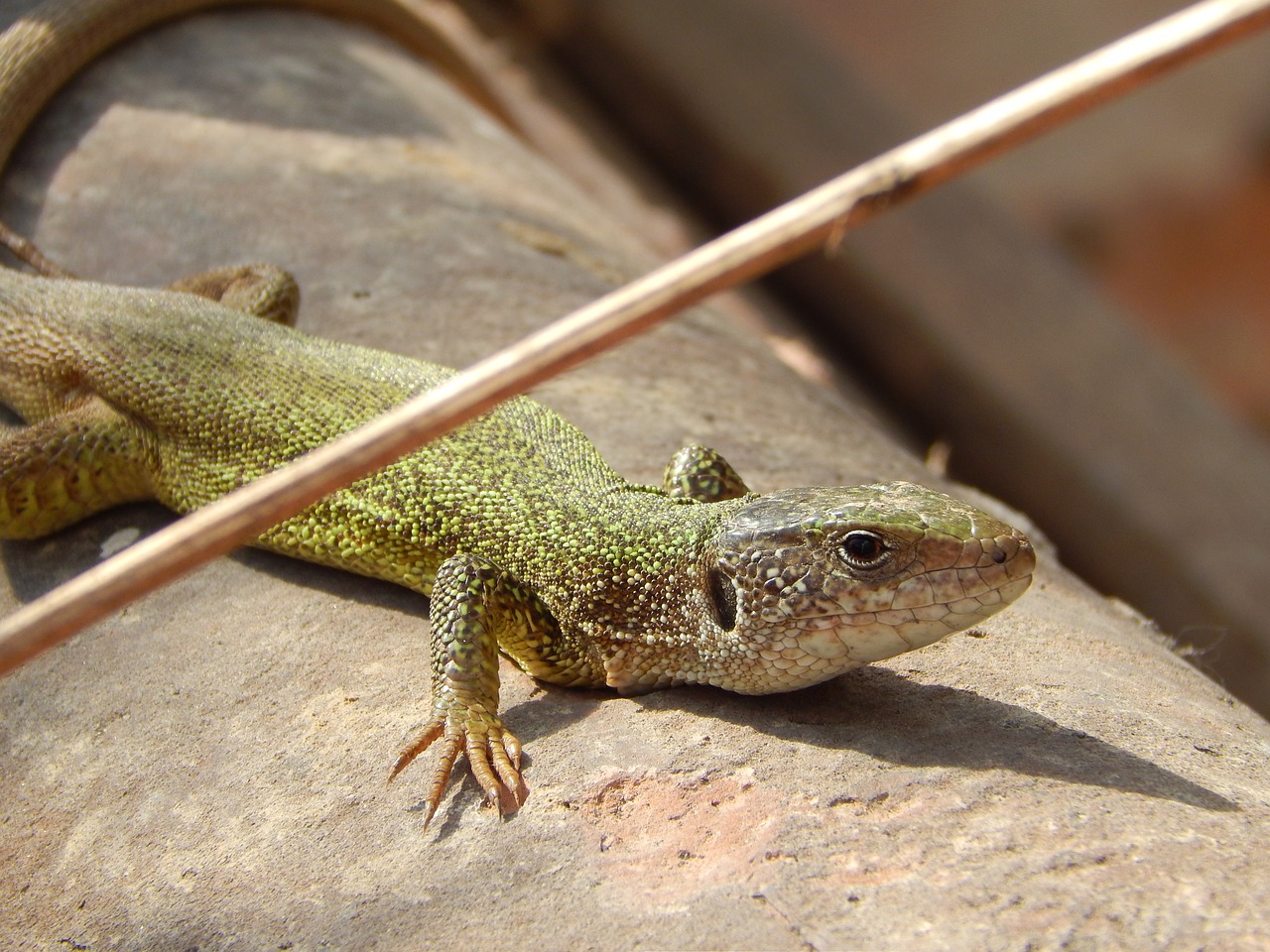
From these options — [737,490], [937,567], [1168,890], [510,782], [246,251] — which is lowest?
[1168,890]

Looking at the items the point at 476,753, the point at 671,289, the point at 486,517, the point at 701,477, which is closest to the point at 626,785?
the point at 476,753

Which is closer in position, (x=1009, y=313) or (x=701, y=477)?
(x=701, y=477)

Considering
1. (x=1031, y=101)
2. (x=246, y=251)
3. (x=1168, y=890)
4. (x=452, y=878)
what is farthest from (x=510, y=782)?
(x=246, y=251)

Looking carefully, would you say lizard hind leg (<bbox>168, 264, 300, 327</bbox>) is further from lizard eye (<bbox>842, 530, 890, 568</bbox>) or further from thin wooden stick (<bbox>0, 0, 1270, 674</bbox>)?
thin wooden stick (<bbox>0, 0, 1270, 674</bbox>)

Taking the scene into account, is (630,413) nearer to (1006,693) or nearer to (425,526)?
(425,526)

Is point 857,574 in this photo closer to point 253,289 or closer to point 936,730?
point 936,730

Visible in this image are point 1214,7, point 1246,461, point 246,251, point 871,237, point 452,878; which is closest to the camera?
point 1214,7
